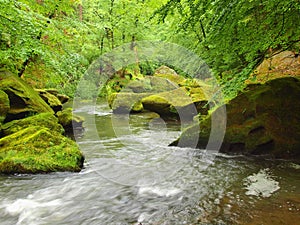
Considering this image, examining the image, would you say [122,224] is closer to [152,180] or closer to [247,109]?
[152,180]

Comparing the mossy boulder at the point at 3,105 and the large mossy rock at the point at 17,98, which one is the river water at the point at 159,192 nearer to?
the mossy boulder at the point at 3,105

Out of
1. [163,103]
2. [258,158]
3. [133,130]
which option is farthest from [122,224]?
[163,103]

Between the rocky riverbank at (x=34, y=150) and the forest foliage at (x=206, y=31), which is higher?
the forest foliage at (x=206, y=31)

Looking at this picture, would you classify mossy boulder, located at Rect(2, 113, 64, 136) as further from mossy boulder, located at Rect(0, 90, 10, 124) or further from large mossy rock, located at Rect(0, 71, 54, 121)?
large mossy rock, located at Rect(0, 71, 54, 121)

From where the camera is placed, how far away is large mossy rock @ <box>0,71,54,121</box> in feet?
24.8

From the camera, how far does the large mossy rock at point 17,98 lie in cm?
755

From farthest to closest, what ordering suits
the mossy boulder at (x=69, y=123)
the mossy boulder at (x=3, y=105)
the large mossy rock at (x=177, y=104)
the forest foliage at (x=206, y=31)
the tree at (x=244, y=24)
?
the large mossy rock at (x=177, y=104), the mossy boulder at (x=69, y=123), the mossy boulder at (x=3, y=105), the forest foliage at (x=206, y=31), the tree at (x=244, y=24)

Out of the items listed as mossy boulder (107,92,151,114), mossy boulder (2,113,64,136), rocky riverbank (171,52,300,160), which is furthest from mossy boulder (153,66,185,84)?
mossy boulder (2,113,64,136)

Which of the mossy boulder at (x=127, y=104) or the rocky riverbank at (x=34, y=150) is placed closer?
the rocky riverbank at (x=34, y=150)

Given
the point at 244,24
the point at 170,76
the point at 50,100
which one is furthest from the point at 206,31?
the point at 170,76

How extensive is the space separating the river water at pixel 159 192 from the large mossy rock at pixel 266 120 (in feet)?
1.36

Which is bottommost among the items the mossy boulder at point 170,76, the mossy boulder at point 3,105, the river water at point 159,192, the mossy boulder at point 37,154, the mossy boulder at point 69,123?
the river water at point 159,192

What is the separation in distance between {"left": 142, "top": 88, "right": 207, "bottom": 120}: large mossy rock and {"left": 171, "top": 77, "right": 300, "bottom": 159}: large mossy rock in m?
5.12

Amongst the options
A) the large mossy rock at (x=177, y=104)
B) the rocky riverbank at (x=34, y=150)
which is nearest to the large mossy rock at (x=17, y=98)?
the rocky riverbank at (x=34, y=150)
